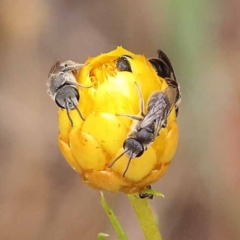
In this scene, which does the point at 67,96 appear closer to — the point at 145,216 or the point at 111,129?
the point at 111,129

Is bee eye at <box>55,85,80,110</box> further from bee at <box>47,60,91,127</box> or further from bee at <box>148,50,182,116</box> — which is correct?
bee at <box>148,50,182,116</box>

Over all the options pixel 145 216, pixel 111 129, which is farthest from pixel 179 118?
pixel 111 129

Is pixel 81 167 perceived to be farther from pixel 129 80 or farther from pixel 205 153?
pixel 205 153

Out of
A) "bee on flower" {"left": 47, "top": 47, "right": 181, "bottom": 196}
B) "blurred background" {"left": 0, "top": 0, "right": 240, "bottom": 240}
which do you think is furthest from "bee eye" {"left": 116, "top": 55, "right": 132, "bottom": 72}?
"blurred background" {"left": 0, "top": 0, "right": 240, "bottom": 240}

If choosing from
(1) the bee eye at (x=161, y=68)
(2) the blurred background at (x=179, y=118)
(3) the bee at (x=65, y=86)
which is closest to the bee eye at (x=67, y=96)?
(3) the bee at (x=65, y=86)

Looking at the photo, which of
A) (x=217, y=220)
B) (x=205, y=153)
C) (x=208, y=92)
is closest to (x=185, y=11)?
(x=208, y=92)

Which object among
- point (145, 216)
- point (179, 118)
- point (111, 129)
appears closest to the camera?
point (111, 129)

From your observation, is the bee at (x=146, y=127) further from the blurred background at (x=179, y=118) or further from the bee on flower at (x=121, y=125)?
the blurred background at (x=179, y=118)
